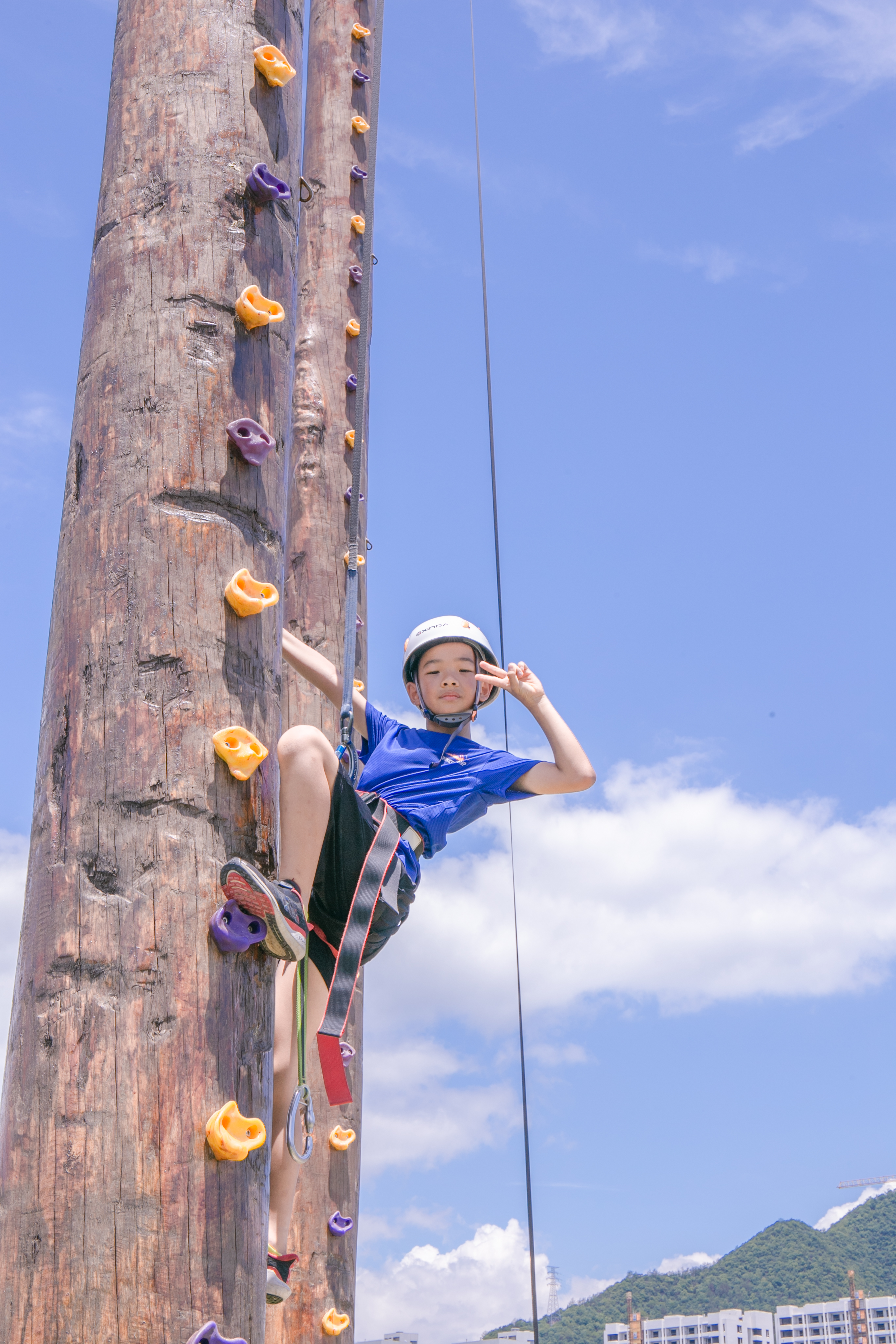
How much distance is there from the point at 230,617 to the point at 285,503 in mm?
367

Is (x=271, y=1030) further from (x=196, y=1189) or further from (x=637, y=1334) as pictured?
(x=637, y=1334)

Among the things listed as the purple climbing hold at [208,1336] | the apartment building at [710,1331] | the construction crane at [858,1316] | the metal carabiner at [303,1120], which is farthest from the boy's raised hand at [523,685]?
the apartment building at [710,1331]

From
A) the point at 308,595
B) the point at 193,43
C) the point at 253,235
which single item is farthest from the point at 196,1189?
the point at 308,595

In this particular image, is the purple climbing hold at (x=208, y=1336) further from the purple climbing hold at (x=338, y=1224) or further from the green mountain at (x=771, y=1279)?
the green mountain at (x=771, y=1279)

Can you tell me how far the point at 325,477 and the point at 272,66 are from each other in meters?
2.78

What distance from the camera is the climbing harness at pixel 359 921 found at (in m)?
2.91

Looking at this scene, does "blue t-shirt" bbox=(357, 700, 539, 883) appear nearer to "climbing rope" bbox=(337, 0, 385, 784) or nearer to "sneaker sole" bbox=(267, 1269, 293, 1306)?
"climbing rope" bbox=(337, 0, 385, 784)

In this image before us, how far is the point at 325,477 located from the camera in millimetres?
5414

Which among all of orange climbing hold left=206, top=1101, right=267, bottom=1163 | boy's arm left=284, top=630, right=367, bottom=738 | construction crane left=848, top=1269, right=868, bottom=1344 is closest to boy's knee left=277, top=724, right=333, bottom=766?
boy's arm left=284, top=630, right=367, bottom=738

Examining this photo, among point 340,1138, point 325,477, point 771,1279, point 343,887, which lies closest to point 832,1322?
point 771,1279

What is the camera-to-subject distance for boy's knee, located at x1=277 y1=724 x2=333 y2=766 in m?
2.92

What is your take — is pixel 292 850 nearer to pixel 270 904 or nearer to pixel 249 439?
pixel 270 904

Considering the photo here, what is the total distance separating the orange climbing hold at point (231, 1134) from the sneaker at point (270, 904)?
0.28 m

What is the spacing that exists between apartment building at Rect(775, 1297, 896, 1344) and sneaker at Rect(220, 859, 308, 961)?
93780mm
